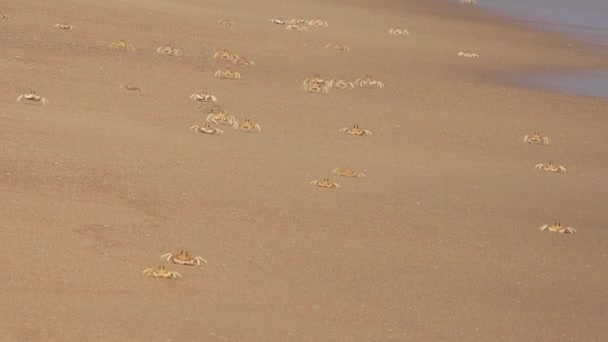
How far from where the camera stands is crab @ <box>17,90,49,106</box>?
41.4 ft

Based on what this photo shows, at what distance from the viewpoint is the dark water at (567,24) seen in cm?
1877

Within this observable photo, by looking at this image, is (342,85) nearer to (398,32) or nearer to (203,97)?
(203,97)

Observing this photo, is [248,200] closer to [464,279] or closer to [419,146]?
[464,279]

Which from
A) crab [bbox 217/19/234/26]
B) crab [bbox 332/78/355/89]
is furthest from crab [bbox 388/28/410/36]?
crab [bbox 332/78/355/89]

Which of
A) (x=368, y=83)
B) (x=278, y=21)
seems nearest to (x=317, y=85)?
(x=368, y=83)

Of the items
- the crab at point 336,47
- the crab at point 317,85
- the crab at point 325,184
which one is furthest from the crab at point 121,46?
the crab at point 325,184

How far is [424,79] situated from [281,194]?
7.57 m

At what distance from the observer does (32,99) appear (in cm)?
1276

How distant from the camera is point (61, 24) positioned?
1823 centimetres

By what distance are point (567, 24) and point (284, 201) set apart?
60.6ft

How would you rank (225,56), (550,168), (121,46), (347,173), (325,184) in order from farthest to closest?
(225,56), (121,46), (550,168), (347,173), (325,184)

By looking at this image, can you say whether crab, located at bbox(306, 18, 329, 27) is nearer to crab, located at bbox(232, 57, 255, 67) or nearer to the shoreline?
the shoreline

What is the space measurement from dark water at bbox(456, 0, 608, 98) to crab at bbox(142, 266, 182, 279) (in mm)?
11033

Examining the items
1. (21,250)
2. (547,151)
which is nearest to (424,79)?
(547,151)
